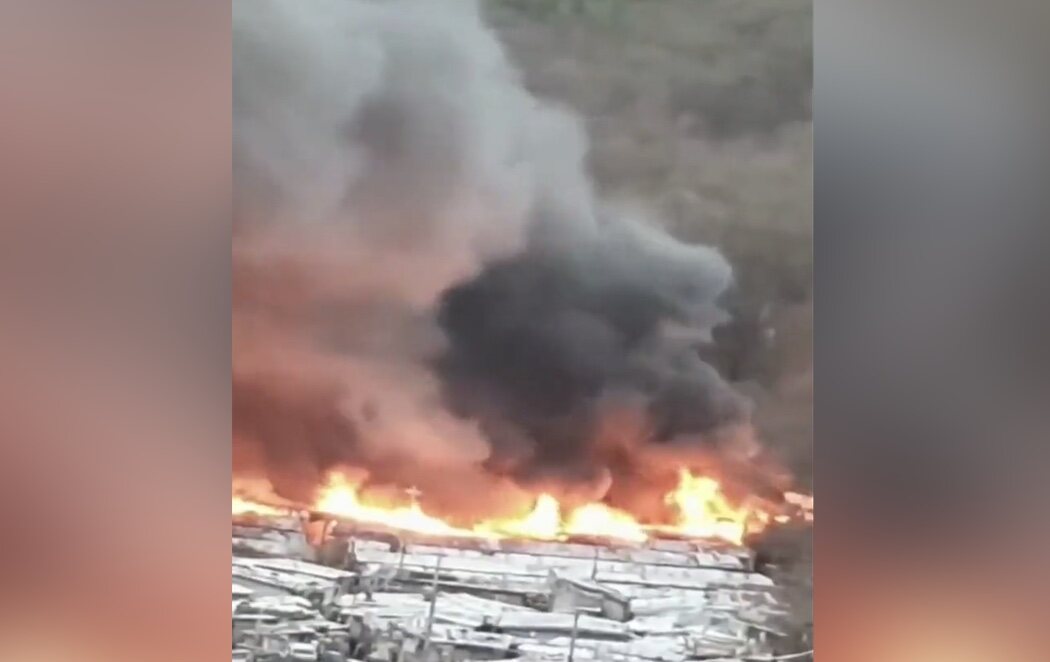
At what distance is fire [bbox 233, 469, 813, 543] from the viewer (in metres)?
1.42

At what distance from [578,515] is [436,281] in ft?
1.62

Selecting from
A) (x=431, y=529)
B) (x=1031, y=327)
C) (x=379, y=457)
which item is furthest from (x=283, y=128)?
(x=1031, y=327)

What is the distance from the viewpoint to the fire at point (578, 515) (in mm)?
1423

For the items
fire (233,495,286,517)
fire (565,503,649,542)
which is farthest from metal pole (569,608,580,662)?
fire (233,495,286,517)

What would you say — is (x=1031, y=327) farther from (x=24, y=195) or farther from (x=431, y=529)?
(x=24, y=195)

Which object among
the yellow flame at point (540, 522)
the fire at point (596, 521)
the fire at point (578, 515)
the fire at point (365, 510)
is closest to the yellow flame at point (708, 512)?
the fire at point (578, 515)

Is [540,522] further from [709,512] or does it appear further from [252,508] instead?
[252,508]

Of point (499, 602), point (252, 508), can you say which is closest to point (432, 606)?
point (499, 602)

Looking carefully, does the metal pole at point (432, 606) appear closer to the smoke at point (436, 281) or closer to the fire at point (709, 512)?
the smoke at point (436, 281)

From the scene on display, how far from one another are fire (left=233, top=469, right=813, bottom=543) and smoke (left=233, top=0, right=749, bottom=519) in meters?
0.04

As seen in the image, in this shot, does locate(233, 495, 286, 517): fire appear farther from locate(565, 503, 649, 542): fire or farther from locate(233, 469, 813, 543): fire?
locate(565, 503, 649, 542): fire

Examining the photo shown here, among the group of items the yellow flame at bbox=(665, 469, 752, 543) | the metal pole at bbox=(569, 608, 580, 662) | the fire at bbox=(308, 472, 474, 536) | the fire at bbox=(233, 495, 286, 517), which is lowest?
the metal pole at bbox=(569, 608, 580, 662)

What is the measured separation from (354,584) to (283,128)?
85 cm

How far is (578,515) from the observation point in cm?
144
